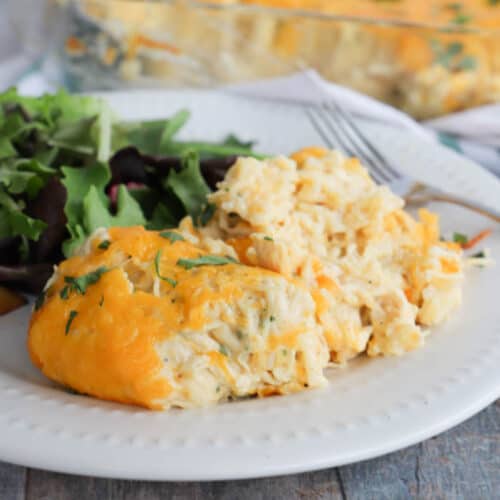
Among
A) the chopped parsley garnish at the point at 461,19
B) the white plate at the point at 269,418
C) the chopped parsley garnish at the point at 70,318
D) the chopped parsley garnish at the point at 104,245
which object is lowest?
the white plate at the point at 269,418

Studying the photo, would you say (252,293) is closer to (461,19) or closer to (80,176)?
(80,176)

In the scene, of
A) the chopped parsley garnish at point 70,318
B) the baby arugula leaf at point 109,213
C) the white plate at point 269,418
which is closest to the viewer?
the white plate at point 269,418

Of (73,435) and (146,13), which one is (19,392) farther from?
(146,13)

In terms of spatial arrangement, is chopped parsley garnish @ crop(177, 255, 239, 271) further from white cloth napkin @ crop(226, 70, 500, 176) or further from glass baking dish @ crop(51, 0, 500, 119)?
glass baking dish @ crop(51, 0, 500, 119)

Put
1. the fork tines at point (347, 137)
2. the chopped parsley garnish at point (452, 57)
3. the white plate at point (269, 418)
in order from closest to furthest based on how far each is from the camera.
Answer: the white plate at point (269, 418)
the fork tines at point (347, 137)
the chopped parsley garnish at point (452, 57)

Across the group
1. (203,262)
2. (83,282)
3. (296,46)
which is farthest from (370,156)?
(83,282)

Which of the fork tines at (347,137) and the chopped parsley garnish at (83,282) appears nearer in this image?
the chopped parsley garnish at (83,282)

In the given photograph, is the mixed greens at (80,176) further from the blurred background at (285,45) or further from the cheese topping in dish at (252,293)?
the blurred background at (285,45)

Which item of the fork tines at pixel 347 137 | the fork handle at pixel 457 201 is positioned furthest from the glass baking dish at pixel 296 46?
the fork handle at pixel 457 201

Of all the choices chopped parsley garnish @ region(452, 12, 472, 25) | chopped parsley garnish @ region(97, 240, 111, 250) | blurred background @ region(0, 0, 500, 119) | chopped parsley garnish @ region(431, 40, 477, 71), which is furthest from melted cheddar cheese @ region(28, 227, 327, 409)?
chopped parsley garnish @ region(452, 12, 472, 25)
